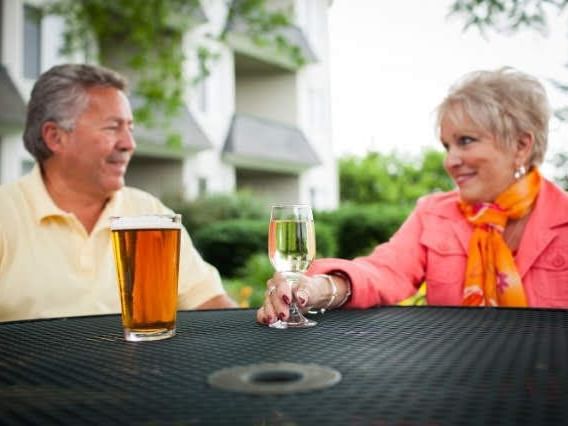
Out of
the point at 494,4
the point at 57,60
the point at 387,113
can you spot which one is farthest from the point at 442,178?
the point at 494,4

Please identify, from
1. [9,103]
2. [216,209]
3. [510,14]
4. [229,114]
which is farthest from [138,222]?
[229,114]

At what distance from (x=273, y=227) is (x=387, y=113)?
1381 inches

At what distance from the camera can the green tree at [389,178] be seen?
1800 inches

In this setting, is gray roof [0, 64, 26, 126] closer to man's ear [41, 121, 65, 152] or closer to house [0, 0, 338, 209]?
house [0, 0, 338, 209]

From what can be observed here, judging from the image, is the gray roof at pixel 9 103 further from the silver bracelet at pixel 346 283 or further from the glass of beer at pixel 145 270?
the glass of beer at pixel 145 270

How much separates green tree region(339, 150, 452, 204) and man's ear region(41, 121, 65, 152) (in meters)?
42.3

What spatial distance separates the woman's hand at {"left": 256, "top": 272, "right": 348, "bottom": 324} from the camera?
181 cm

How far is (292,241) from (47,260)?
1.34m

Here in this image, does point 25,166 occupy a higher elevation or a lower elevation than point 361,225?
higher

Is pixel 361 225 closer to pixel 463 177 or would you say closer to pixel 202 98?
pixel 202 98

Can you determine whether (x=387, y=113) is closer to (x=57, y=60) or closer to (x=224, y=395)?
(x=57, y=60)

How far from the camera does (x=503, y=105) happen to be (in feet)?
9.27

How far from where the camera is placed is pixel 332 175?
24.7m

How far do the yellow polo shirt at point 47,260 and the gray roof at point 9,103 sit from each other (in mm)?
10673
